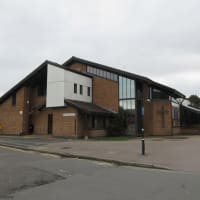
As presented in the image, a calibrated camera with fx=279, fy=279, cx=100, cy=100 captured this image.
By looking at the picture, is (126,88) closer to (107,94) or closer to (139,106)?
(107,94)

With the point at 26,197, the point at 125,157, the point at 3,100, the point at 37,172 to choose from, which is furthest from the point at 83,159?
the point at 3,100

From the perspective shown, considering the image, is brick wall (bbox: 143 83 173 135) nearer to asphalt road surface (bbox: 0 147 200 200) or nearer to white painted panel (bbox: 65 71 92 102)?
white painted panel (bbox: 65 71 92 102)

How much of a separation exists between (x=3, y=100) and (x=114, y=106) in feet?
46.0

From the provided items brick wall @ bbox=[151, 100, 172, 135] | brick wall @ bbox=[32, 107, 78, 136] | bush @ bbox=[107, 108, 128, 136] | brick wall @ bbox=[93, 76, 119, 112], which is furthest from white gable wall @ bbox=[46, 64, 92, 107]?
brick wall @ bbox=[151, 100, 172, 135]

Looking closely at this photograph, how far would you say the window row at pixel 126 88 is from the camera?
32688 millimetres

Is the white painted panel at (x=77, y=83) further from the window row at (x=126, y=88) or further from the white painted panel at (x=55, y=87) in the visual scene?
the window row at (x=126, y=88)

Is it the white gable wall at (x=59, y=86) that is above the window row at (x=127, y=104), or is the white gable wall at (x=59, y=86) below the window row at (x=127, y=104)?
above

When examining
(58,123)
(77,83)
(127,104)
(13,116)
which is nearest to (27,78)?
(13,116)

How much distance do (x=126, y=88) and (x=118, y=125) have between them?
469 centimetres

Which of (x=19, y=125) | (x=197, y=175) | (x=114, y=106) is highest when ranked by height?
(x=114, y=106)

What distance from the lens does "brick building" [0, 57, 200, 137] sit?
30.5 meters

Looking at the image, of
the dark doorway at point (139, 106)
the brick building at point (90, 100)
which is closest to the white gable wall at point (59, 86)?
the brick building at point (90, 100)

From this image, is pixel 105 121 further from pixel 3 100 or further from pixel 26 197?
pixel 26 197

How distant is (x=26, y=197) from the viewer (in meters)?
6.71
